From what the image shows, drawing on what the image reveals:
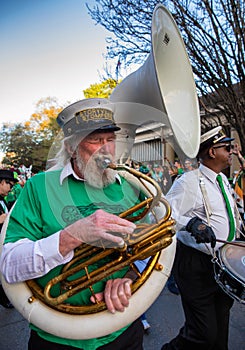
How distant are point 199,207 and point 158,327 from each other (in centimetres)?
132

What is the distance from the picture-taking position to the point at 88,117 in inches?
44.4

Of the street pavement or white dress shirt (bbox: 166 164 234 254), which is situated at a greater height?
white dress shirt (bbox: 166 164 234 254)

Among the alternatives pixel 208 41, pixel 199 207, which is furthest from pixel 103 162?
pixel 208 41

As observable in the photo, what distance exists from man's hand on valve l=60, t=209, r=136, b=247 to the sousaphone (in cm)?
8

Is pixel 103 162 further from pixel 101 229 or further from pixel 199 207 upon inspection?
pixel 199 207

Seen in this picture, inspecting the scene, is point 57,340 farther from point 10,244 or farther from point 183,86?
point 183,86

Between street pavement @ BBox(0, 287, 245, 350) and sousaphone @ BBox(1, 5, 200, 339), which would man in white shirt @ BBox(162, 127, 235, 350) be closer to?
street pavement @ BBox(0, 287, 245, 350)

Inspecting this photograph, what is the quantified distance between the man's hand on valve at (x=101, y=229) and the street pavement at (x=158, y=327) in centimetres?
180

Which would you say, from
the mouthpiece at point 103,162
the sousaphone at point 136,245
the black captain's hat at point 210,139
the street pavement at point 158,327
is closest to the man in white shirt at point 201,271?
the black captain's hat at point 210,139

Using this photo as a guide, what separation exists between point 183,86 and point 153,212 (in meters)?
0.78

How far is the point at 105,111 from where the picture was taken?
3.77ft

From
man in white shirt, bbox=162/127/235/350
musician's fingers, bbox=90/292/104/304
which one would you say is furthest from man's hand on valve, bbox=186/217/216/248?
musician's fingers, bbox=90/292/104/304

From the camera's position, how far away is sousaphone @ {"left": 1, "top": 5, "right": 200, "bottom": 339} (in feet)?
3.25

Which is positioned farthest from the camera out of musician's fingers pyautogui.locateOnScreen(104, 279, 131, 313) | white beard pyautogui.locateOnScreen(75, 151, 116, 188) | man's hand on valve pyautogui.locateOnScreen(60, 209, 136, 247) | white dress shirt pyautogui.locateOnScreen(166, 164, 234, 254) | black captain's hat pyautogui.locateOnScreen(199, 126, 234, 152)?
black captain's hat pyautogui.locateOnScreen(199, 126, 234, 152)
